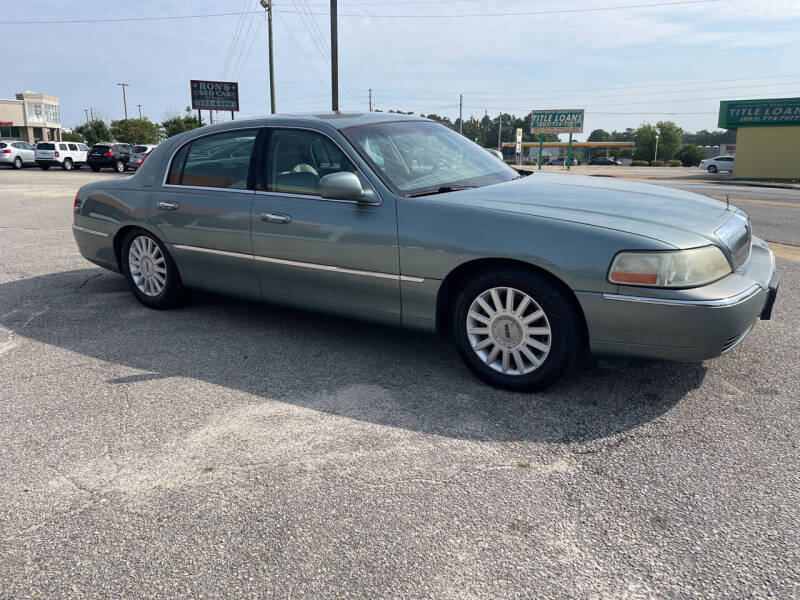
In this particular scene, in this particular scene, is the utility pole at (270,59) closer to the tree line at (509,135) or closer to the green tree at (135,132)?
the tree line at (509,135)

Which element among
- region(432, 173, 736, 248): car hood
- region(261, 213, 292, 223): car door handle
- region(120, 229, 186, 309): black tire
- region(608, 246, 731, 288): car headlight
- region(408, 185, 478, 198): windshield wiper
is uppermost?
region(408, 185, 478, 198): windshield wiper

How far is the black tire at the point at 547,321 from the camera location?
11.1 feet

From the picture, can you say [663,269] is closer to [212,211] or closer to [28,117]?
[212,211]

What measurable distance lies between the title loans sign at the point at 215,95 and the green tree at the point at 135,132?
110 feet

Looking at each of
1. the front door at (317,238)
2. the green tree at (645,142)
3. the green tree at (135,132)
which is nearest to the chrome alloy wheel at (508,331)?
the front door at (317,238)

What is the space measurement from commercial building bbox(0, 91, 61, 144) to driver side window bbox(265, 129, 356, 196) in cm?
9440

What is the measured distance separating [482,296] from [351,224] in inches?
38.1

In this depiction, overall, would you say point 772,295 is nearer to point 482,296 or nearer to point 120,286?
point 482,296

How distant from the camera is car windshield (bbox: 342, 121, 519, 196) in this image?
13.4 feet

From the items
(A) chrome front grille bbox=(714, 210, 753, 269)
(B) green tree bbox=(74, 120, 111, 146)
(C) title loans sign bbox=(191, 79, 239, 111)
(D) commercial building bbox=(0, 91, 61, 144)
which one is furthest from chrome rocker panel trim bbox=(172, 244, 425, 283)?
(D) commercial building bbox=(0, 91, 61, 144)

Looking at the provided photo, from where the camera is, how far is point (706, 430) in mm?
3178

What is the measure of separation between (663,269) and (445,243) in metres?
1.16

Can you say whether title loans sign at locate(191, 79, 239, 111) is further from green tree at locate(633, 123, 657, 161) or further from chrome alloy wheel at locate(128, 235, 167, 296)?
green tree at locate(633, 123, 657, 161)

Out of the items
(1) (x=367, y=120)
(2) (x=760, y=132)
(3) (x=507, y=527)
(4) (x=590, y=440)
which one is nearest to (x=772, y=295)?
(4) (x=590, y=440)
